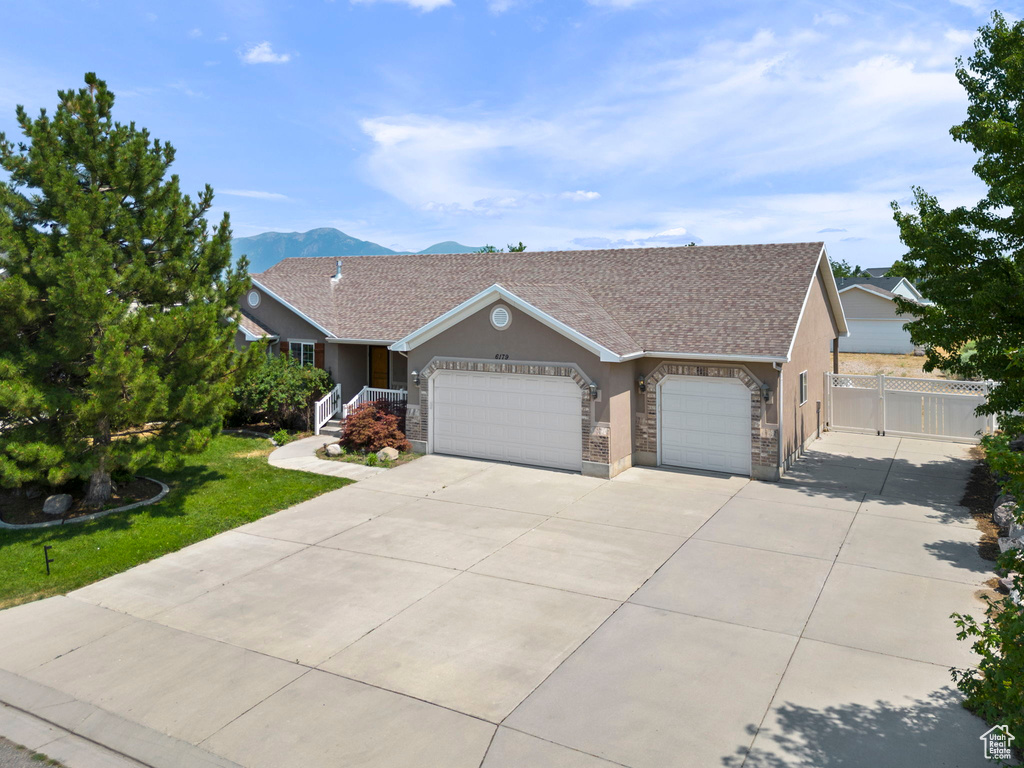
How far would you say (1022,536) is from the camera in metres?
9.62

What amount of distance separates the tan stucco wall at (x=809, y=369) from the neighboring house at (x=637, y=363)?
73 mm

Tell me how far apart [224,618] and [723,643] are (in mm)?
6005

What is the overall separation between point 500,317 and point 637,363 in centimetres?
341

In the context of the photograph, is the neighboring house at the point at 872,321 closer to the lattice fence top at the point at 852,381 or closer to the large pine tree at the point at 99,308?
the lattice fence top at the point at 852,381

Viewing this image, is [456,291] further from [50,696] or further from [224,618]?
[50,696]

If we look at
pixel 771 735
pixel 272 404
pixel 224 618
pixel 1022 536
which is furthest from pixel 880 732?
pixel 272 404

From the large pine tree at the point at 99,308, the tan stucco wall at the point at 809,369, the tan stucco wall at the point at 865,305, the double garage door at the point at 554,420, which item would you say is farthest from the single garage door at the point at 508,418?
the tan stucco wall at the point at 865,305

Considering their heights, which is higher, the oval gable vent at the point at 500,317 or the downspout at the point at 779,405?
the oval gable vent at the point at 500,317

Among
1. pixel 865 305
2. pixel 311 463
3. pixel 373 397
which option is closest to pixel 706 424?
pixel 311 463

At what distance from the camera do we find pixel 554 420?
16.0 m

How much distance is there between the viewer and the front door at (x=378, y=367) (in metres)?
21.9

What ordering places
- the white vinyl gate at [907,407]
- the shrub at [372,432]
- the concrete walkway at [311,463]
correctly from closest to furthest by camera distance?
the concrete walkway at [311,463], the shrub at [372,432], the white vinyl gate at [907,407]

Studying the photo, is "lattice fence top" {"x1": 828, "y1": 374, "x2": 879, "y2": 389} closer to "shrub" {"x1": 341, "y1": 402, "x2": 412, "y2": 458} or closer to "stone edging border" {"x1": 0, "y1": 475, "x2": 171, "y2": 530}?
"shrub" {"x1": 341, "y1": 402, "x2": 412, "y2": 458}

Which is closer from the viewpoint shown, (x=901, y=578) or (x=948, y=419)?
(x=901, y=578)
